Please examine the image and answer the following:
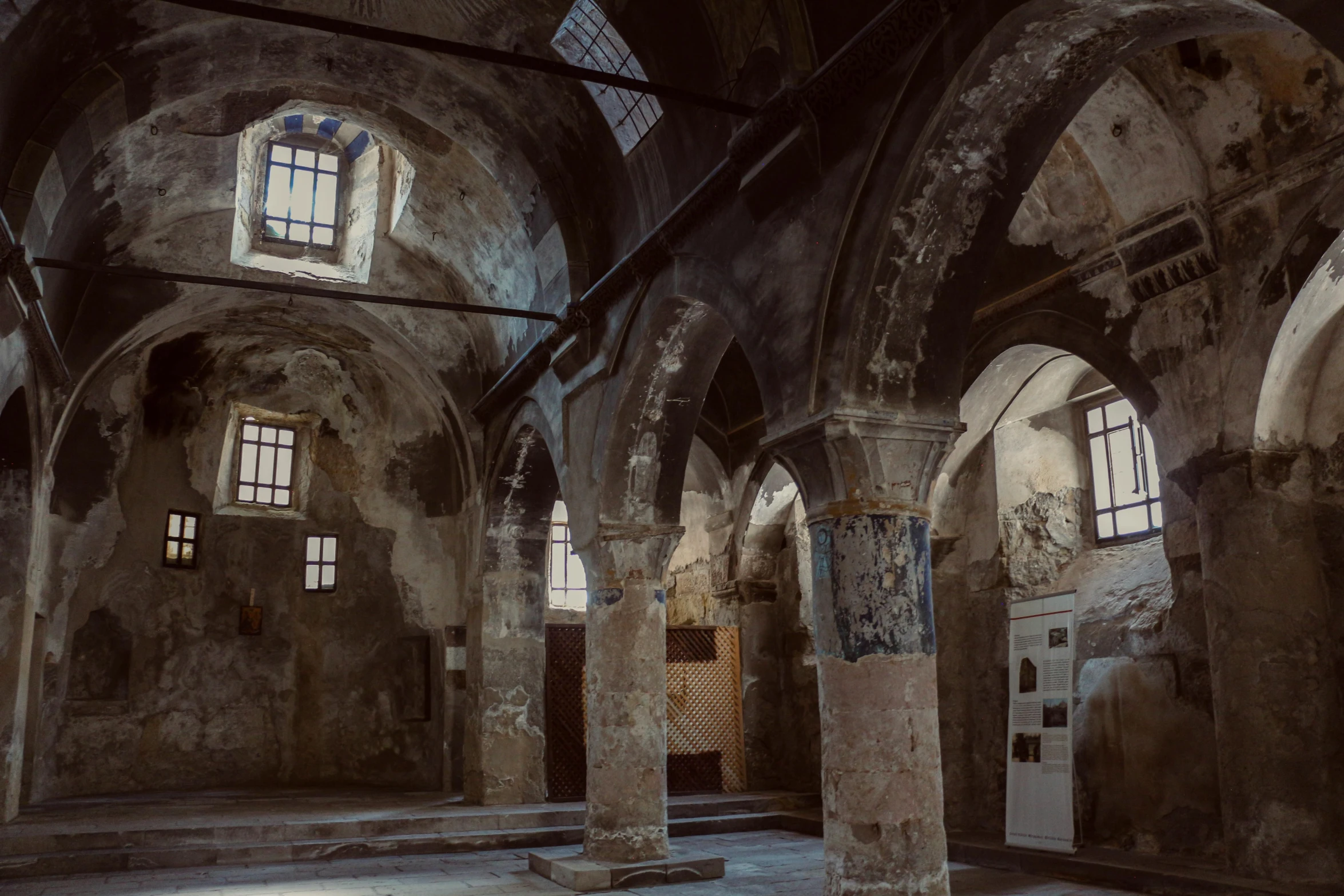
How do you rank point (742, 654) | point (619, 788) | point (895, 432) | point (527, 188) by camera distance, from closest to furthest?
point (895, 432)
point (619, 788)
point (527, 188)
point (742, 654)

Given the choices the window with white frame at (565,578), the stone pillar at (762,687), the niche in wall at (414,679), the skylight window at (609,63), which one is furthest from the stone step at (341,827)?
the skylight window at (609,63)

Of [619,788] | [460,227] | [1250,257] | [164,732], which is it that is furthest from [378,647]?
[1250,257]

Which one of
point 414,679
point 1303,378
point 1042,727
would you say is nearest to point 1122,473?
point 1042,727

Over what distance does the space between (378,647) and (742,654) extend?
18.6 feet

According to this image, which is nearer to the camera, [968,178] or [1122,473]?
[968,178]

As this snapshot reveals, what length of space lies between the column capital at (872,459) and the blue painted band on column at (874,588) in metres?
0.09

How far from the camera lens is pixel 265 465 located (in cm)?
1695

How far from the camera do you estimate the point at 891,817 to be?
5723 mm

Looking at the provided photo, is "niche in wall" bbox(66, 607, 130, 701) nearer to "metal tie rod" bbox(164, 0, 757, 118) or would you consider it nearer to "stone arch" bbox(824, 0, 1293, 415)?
"metal tie rod" bbox(164, 0, 757, 118)

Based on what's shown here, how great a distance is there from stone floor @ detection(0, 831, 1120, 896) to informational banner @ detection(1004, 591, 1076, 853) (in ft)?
1.55

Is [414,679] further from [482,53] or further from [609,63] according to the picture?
[482,53]

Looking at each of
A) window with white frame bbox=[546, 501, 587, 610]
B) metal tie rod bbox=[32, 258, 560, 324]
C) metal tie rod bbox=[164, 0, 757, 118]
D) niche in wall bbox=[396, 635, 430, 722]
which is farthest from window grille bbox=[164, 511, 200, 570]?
metal tie rod bbox=[164, 0, 757, 118]

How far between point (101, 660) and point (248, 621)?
1996 mm

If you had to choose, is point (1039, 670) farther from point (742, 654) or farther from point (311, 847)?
point (311, 847)
